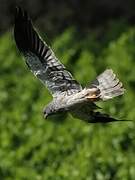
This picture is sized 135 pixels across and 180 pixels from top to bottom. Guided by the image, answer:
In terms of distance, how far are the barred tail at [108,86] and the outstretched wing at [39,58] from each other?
0.22 m

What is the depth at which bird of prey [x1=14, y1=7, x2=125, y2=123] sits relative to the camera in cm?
534

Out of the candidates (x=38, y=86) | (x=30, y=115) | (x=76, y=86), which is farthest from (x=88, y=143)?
(x=76, y=86)

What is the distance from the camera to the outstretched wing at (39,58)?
585cm

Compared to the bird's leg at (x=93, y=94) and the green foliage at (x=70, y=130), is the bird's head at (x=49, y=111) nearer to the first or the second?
the bird's leg at (x=93, y=94)

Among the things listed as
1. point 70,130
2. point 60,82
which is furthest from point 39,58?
point 70,130

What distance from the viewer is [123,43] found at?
1206 centimetres

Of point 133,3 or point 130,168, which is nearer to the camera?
point 130,168

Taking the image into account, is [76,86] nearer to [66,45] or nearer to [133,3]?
[66,45]

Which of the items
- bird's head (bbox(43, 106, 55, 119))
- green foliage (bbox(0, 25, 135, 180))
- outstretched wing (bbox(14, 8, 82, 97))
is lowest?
bird's head (bbox(43, 106, 55, 119))

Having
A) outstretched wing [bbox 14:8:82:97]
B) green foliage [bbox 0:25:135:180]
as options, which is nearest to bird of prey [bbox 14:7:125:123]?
outstretched wing [bbox 14:8:82:97]

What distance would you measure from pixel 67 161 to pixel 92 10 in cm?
634

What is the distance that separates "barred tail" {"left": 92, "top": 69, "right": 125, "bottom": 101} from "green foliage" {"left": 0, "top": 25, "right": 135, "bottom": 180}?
2.74 m

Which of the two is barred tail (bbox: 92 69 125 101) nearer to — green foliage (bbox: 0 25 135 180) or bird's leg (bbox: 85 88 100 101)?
bird's leg (bbox: 85 88 100 101)

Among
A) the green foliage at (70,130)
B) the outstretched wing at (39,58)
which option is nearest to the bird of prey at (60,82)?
the outstretched wing at (39,58)
